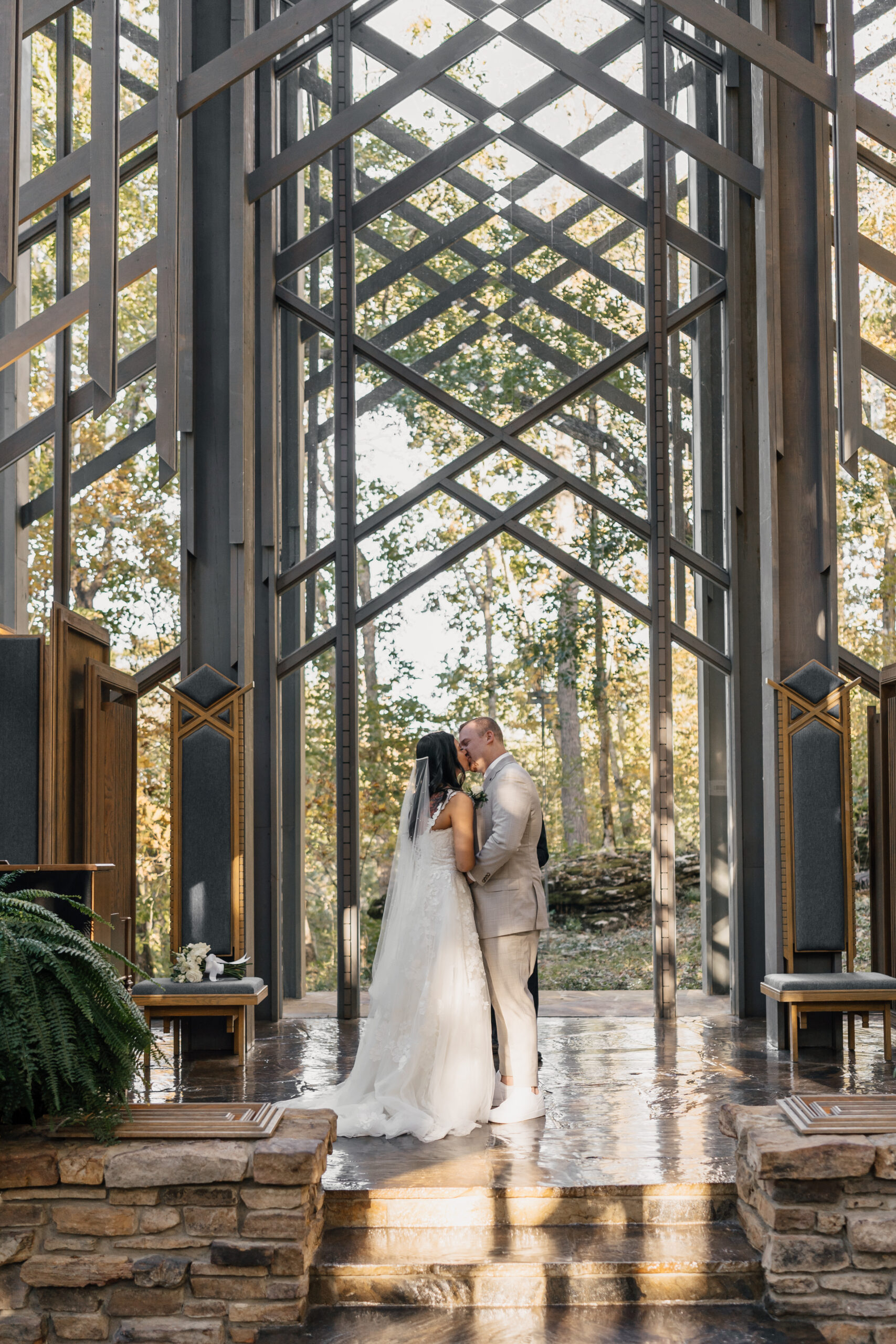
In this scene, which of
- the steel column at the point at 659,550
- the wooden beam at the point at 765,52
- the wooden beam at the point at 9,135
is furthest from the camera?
the steel column at the point at 659,550

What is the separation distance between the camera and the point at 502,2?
864 centimetres

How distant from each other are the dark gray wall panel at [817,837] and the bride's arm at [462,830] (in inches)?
93.9

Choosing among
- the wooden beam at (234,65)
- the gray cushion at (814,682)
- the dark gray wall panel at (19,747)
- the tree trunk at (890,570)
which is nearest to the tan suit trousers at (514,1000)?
the gray cushion at (814,682)

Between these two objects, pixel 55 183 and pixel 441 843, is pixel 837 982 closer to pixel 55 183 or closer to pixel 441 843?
pixel 441 843

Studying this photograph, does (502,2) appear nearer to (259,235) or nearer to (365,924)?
(259,235)

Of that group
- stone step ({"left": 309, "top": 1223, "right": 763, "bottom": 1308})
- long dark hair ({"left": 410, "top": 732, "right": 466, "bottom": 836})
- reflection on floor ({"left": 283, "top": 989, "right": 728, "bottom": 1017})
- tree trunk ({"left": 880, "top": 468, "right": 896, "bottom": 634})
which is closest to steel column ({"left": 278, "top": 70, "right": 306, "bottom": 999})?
reflection on floor ({"left": 283, "top": 989, "right": 728, "bottom": 1017})

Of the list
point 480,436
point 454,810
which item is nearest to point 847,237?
point 480,436

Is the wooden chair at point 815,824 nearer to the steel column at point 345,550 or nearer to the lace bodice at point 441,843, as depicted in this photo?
the lace bodice at point 441,843

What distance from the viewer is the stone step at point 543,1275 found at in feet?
12.3

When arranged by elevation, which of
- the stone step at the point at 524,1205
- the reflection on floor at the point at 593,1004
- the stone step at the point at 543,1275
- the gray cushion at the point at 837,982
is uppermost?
the gray cushion at the point at 837,982

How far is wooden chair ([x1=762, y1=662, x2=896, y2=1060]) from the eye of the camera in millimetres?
6715

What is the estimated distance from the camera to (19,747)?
6.54m

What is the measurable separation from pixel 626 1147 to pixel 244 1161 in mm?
1522

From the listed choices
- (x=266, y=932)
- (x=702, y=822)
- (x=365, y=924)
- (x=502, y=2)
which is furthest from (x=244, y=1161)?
(x=502, y=2)
